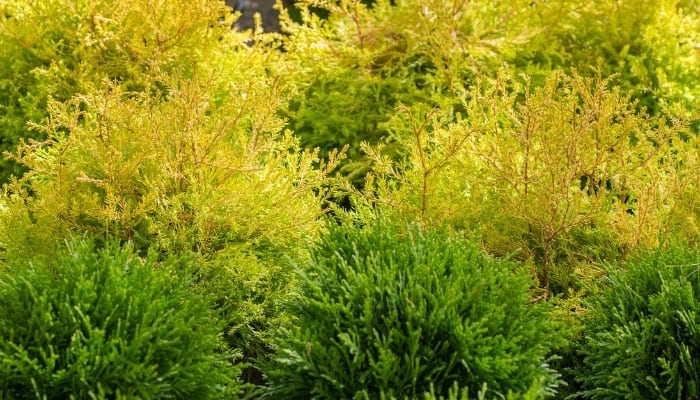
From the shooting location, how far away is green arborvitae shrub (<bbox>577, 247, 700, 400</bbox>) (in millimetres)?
2412

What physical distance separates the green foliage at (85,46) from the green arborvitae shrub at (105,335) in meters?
1.83

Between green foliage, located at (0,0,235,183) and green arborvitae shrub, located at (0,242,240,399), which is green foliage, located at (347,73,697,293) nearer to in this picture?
green arborvitae shrub, located at (0,242,240,399)

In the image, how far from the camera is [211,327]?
8.20ft

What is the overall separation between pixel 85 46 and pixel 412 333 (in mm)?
2860

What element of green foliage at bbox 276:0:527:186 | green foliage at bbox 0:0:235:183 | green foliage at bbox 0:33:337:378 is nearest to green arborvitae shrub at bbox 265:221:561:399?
green foliage at bbox 0:33:337:378

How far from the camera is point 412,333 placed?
2262mm

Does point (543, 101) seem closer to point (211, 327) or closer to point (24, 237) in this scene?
point (211, 327)

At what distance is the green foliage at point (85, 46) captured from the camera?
13.7ft

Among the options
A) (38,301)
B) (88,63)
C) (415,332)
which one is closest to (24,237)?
(38,301)

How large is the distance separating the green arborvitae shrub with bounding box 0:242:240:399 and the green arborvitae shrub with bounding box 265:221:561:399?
257 mm

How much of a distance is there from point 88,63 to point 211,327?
7.61 ft

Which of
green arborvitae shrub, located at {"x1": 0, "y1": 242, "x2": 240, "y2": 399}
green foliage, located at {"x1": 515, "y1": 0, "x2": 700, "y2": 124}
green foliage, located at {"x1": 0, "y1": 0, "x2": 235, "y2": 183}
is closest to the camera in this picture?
green arborvitae shrub, located at {"x1": 0, "y1": 242, "x2": 240, "y2": 399}

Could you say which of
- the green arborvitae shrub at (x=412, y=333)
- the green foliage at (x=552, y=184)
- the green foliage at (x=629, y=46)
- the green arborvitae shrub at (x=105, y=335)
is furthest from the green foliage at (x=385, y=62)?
the green arborvitae shrub at (x=105, y=335)

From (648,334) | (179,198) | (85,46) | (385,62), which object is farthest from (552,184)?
(85,46)
